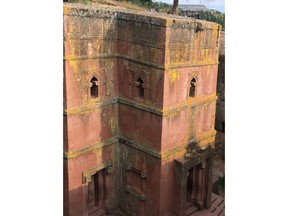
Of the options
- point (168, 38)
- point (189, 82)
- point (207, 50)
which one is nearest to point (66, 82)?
point (168, 38)

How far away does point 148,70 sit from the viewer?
935 cm

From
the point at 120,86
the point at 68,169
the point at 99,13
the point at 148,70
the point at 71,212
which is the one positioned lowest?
the point at 71,212

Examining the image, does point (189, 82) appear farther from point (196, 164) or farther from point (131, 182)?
point (131, 182)

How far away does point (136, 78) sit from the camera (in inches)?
385

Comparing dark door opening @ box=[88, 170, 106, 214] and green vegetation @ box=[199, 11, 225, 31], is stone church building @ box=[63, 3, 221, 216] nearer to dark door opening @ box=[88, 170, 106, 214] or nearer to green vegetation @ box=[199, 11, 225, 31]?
dark door opening @ box=[88, 170, 106, 214]

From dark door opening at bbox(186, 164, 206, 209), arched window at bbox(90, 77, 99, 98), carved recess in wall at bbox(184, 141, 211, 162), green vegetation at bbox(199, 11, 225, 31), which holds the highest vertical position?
green vegetation at bbox(199, 11, 225, 31)

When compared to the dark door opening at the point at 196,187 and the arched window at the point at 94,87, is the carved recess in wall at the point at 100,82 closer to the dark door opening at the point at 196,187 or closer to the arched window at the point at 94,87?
the arched window at the point at 94,87

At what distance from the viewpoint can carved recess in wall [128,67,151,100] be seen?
945cm

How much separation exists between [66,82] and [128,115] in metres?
2.42

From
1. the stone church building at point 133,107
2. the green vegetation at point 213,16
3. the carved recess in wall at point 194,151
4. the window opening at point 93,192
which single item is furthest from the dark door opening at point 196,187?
the green vegetation at point 213,16

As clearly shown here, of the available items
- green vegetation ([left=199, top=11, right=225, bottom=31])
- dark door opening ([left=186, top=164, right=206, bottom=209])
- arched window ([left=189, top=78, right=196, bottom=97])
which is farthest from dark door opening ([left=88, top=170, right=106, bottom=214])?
green vegetation ([left=199, top=11, right=225, bottom=31])

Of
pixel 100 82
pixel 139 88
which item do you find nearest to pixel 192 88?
pixel 139 88

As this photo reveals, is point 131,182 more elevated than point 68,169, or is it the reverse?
point 68,169

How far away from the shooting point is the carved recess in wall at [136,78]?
945cm
